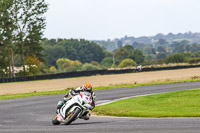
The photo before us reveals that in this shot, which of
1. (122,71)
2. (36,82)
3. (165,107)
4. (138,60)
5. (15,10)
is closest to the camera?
(165,107)

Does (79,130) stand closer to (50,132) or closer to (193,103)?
(50,132)

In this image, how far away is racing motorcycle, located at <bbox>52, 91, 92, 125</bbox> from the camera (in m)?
13.5

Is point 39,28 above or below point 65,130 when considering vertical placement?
above

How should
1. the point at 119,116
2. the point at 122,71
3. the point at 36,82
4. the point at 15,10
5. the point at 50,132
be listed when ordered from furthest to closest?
1. the point at 15,10
2. the point at 122,71
3. the point at 36,82
4. the point at 119,116
5. the point at 50,132

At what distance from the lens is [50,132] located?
12062 mm

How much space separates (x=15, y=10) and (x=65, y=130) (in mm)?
55476

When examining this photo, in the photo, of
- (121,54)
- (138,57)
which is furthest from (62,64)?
(138,57)

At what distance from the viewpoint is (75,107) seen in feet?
44.2

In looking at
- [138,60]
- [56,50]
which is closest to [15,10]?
[138,60]

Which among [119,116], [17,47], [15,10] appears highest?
[15,10]

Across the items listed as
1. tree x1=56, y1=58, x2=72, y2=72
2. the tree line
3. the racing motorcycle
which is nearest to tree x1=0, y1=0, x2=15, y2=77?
the tree line

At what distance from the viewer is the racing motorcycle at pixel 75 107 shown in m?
13.5

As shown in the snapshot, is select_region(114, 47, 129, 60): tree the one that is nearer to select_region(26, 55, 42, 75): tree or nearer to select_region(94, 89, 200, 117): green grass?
select_region(26, 55, 42, 75): tree

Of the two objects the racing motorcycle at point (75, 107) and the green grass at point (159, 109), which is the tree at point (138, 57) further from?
the racing motorcycle at point (75, 107)
